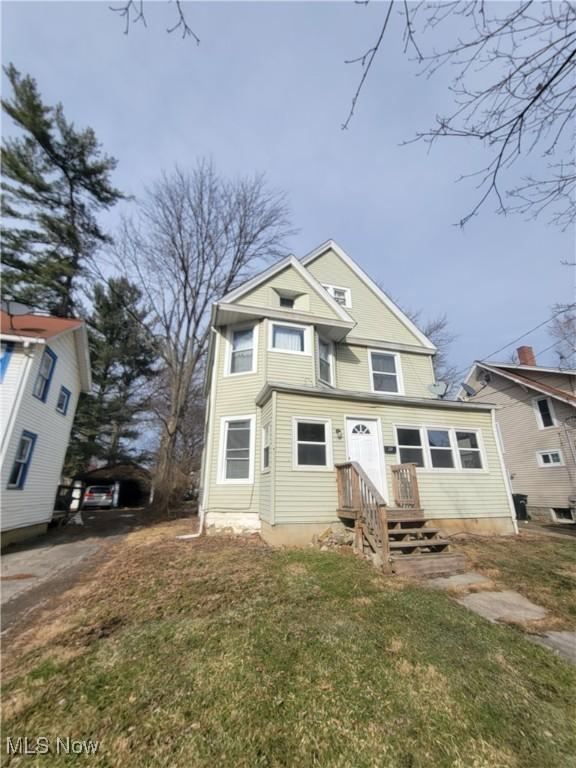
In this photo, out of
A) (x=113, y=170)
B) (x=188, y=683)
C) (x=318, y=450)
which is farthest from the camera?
(x=113, y=170)

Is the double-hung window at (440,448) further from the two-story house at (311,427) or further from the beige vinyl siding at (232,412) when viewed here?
the beige vinyl siding at (232,412)

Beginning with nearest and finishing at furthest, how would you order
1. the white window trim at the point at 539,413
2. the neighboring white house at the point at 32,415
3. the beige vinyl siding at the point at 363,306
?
the neighboring white house at the point at 32,415, the beige vinyl siding at the point at 363,306, the white window trim at the point at 539,413

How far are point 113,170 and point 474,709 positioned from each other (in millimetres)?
25251

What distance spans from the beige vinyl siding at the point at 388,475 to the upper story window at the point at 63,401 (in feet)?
28.8

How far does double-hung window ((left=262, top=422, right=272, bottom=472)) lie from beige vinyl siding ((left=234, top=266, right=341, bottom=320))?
4401mm

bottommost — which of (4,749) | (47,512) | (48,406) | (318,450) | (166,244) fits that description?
(4,749)

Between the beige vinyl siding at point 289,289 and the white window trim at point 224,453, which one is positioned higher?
the beige vinyl siding at point 289,289

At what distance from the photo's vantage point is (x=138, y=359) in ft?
76.8

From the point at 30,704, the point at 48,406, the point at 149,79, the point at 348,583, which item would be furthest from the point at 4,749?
the point at 48,406

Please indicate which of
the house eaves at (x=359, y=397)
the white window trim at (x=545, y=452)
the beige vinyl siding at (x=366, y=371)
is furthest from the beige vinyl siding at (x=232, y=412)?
the white window trim at (x=545, y=452)

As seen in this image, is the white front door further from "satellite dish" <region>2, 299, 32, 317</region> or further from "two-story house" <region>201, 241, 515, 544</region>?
"satellite dish" <region>2, 299, 32, 317</region>

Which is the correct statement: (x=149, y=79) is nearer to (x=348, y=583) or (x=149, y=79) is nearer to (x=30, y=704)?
(x=30, y=704)

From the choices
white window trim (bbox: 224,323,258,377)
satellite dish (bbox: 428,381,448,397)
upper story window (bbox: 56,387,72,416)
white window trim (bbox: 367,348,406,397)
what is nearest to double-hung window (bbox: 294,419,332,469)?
white window trim (bbox: 224,323,258,377)

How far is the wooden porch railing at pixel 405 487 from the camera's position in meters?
7.12
